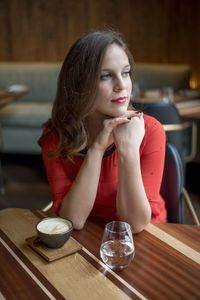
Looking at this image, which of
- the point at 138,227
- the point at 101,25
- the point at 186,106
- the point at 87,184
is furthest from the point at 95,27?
the point at 138,227

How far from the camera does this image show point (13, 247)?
113 centimetres

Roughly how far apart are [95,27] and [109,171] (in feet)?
13.0

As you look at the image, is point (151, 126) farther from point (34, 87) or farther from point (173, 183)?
point (34, 87)

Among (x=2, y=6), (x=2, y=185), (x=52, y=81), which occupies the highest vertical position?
(x=2, y=6)

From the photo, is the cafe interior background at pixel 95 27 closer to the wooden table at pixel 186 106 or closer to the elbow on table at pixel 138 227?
the wooden table at pixel 186 106

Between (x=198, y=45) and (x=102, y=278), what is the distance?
440cm

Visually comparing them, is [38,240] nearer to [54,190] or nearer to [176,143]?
[54,190]

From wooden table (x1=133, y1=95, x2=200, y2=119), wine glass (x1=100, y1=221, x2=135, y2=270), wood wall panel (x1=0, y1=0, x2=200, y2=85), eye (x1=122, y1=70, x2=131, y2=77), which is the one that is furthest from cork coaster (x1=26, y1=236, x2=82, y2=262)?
wood wall panel (x1=0, y1=0, x2=200, y2=85)

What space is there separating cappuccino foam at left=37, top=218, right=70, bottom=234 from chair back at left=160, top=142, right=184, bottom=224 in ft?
2.41

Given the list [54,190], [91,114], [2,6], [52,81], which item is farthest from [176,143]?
[2,6]

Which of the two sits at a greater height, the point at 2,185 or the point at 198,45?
the point at 198,45

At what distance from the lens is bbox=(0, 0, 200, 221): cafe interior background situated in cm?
476

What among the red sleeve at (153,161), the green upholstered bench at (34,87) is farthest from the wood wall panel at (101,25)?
the red sleeve at (153,161)

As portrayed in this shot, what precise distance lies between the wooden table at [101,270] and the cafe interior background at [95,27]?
125 inches
